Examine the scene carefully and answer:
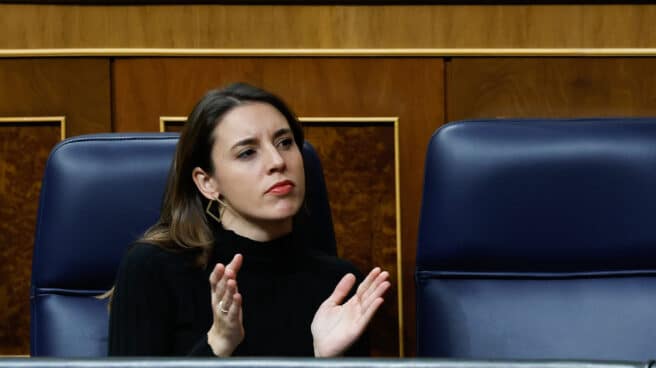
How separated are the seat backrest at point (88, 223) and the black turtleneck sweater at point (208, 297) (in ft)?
0.11

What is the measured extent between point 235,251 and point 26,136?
0.55 metres

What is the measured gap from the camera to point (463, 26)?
1309 millimetres

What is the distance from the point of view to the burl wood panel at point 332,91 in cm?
125

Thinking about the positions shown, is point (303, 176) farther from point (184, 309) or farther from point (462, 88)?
point (462, 88)

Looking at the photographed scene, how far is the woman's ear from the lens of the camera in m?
0.81

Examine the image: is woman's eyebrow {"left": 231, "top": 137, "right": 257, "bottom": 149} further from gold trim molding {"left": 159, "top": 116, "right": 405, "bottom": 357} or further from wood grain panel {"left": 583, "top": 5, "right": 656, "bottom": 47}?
wood grain panel {"left": 583, "top": 5, "right": 656, "bottom": 47}

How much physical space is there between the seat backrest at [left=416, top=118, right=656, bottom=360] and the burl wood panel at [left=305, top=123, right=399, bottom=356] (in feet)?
1.54

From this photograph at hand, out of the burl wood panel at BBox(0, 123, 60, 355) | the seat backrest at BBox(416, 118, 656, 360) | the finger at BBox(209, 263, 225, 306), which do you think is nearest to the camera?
the finger at BBox(209, 263, 225, 306)

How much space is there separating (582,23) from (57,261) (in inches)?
32.4

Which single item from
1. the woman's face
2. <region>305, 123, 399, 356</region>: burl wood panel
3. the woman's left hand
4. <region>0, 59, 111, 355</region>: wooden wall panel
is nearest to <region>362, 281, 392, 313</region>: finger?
the woman's left hand

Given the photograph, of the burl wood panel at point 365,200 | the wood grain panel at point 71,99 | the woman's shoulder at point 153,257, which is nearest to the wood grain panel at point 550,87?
the burl wood panel at point 365,200

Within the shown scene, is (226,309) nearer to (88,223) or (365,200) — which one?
(88,223)

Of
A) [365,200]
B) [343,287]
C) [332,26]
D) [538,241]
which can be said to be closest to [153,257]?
[343,287]

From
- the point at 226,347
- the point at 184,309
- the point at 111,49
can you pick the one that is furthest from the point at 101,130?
the point at 226,347
